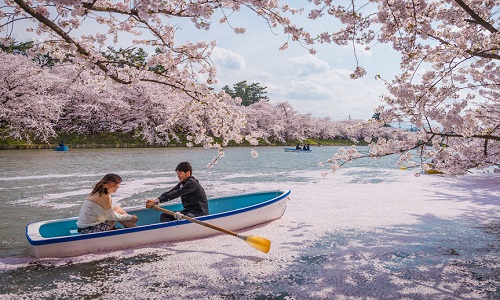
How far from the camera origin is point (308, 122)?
67750 mm

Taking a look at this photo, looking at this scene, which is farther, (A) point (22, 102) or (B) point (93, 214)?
(A) point (22, 102)

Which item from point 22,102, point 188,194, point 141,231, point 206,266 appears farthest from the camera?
point 22,102

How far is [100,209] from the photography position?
5.89 meters

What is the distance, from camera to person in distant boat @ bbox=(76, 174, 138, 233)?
580 cm

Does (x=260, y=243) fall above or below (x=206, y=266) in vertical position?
above

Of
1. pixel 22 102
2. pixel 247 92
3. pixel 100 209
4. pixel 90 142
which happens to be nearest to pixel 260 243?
pixel 100 209

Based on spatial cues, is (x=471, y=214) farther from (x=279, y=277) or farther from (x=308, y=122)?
(x=308, y=122)

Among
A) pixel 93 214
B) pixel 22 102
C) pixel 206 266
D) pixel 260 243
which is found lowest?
pixel 206 266

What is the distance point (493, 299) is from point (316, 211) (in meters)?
5.62

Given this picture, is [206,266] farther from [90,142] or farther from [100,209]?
[90,142]

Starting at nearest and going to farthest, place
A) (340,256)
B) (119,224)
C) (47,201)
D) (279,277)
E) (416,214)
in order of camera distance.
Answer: (279,277) → (340,256) → (119,224) → (416,214) → (47,201)

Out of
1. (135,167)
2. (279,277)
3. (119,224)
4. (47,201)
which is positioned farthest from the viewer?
(135,167)

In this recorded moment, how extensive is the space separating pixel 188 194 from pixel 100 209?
1632mm

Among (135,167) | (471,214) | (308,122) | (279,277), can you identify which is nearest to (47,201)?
(279,277)
